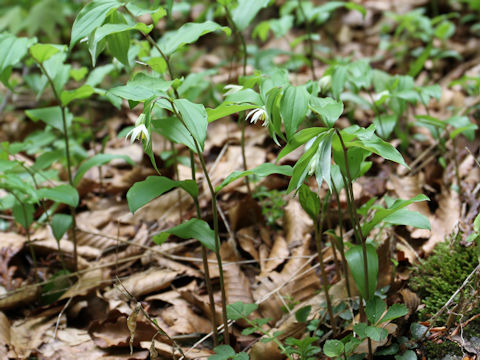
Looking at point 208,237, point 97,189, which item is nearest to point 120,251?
point 97,189

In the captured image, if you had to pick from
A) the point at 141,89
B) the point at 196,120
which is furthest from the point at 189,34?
the point at 196,120

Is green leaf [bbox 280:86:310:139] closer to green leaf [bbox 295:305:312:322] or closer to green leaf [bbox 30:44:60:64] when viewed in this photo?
green leaf [bbox 295:305:312:322]

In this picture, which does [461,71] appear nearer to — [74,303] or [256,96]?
[256,96]

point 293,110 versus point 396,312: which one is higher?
point 293,110

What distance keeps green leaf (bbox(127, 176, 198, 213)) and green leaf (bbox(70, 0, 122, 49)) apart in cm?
48

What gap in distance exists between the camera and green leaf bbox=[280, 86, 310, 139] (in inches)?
54.7

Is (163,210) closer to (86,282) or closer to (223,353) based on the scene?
(86,282)

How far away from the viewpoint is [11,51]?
6.11 ft

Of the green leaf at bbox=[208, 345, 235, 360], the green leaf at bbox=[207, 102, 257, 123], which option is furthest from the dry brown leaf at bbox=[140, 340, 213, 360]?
the green leaf at bbox=[207, 102, 257, 123]

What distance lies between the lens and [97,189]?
296 cm

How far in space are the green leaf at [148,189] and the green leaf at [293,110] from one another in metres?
0.40

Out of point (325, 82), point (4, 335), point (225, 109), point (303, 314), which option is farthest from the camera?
point (325, 82)

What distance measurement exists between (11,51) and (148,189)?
0.89 m

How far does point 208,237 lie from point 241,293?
1.92 ft
